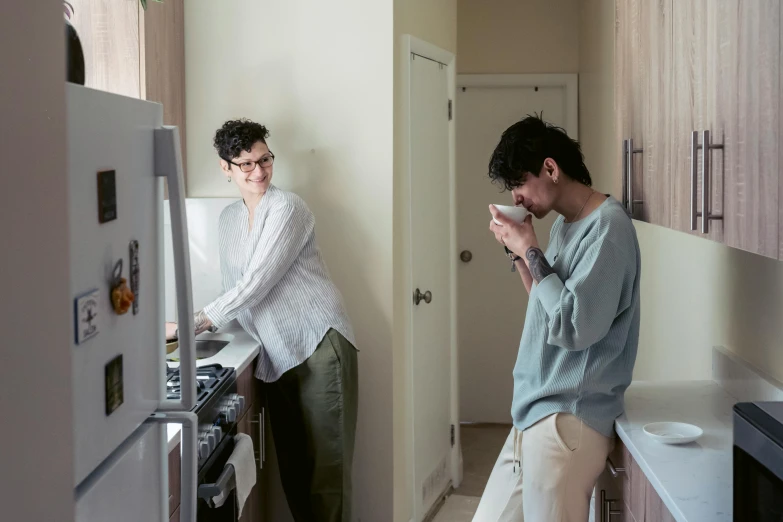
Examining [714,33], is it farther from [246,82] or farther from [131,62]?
[246,82]

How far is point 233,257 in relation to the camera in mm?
3139

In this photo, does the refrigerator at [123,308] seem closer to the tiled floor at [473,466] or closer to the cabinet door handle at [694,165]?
the cabinet door handle at [694,165]

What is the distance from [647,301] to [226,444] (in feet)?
5.78

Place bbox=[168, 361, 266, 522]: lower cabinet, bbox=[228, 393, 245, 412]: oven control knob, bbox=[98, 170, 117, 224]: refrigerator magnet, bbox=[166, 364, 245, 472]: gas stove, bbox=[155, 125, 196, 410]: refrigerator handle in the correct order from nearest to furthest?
1. bbox=[98, 170, 117, 224]: refrigerator magnet
2. bbox=[155, 125, 196, 410]: refrigerator handle
3. bbox=[166, 364, 245, 472]: gas stove
4. bbox=[228, 393, 245, 412]: oven control knob
5. bbox=[168, 361, 266, 522]: lower cabinet

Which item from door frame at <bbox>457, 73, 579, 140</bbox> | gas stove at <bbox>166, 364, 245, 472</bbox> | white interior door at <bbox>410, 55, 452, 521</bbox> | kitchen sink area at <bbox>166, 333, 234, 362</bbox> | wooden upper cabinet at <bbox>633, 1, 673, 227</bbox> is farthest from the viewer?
door frame at <bbox>457, 73, 579, 140</bbox>

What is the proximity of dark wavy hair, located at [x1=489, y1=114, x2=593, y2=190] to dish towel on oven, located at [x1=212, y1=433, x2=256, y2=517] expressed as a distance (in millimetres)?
1141

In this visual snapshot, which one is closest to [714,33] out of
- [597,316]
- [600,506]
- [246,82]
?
[597,316]

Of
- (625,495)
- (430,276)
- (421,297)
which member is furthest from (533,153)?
(430,276)

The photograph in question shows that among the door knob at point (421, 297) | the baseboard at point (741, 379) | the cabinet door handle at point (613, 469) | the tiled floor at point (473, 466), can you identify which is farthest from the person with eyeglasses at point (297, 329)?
the baseboard at point (741, 379)

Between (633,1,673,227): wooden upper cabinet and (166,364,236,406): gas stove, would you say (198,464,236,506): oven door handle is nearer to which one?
(166,364,236,406): gas stove

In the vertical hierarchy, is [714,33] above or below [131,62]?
below

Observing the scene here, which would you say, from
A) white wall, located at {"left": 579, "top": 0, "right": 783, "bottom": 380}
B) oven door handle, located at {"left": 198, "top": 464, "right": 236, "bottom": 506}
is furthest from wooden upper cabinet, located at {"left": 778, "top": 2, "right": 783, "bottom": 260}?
oven door handle, located at {"left": 198, "top": 464, "right": 236, "bottom": 506}

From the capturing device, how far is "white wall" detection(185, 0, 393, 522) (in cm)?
327

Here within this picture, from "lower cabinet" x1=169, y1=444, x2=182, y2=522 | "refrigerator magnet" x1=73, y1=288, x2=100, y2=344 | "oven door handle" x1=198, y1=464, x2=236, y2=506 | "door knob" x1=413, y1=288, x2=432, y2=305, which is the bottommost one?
"oven door handle" x1=198, y1=464, x2=236, y2=506
